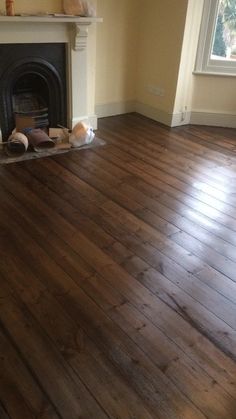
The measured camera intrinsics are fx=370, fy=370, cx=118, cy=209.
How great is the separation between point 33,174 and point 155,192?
3.36ft

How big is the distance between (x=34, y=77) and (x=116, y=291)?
2553 millimetres

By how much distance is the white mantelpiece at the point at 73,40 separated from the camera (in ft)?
10.3

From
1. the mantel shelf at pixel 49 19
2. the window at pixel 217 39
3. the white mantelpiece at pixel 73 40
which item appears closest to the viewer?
the mantel shelf at pixel 49 19

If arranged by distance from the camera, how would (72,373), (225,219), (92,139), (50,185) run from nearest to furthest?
(72,373), (225,219), (50,185), (92,139)

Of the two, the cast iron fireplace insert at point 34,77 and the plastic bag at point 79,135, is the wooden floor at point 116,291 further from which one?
the cast iron fireplace insert at point 34,77

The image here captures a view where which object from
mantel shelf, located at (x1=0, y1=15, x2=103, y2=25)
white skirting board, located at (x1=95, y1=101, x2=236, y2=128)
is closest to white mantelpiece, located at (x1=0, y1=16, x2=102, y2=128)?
mantel shelf, located at (x1=0, y1=15, x2=103, y2=25)

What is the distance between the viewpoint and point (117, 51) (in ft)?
14.4

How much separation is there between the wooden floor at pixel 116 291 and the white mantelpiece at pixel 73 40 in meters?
0.86

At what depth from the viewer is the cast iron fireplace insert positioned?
3303mm

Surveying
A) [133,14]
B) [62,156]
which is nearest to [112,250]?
[62,156]

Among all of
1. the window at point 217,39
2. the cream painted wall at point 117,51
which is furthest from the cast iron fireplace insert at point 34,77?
the window at point 217,39

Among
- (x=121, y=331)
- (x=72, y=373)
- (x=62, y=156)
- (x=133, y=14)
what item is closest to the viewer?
(x=72, y=373)

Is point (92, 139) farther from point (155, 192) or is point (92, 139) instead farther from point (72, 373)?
point (72, 373)

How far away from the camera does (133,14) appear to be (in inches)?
169
